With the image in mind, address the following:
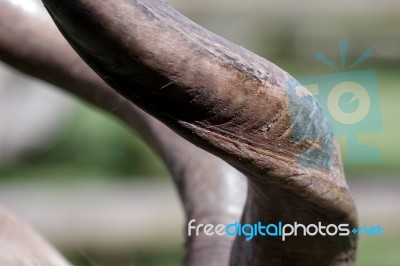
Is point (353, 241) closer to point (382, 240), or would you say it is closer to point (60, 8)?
point (60, 8)

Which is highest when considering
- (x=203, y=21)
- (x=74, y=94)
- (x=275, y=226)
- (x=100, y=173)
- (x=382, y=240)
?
(x=203, y=21)

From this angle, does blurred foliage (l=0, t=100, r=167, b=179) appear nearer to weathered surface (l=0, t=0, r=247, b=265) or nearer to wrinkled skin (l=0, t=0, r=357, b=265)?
weathered surface (l=0, t=0, r=247, b=265)

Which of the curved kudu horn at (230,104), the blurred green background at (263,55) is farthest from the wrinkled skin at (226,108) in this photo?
the blurred green background at (263,55)

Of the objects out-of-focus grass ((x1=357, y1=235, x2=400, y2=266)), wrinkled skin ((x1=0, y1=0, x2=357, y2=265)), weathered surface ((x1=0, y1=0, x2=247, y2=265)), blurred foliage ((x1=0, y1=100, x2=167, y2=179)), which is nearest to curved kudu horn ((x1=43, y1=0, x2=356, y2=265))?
wrinkled skin ((x1=0, y1=0, x2=357, y2=265))

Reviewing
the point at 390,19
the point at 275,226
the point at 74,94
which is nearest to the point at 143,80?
the point at 275,226

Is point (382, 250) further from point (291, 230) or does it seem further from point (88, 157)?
point (291, 230)

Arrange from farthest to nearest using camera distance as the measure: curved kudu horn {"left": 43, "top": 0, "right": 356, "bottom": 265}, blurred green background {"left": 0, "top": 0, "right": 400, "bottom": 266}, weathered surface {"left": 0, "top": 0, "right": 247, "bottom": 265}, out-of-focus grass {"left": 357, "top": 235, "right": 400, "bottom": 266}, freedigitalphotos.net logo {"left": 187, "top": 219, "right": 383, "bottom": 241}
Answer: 1. blurred green background {"left": 0, "top": 0, "right": 400, "bottom": 266}
2. out-of-focus grass {"left": 357, "top": 235, "right": 400, "bottom": 266}
3. weathered surface {"left": 0, "top": 0, "right": 247, "bottom": 265}
4. freedigitalphotos.net logo {"left": 187, "top": 219, "right": 383, "bottom": 241}
5. curved kudu horn {"left": 43, "top": 0, "right": 356, "bottom": 265}
